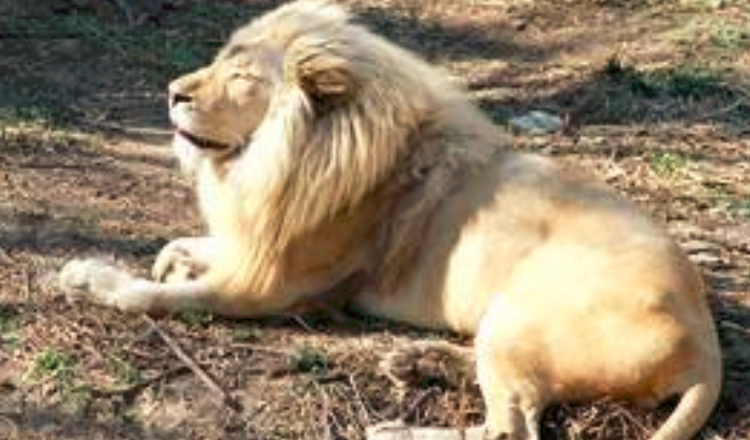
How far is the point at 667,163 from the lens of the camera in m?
6.88

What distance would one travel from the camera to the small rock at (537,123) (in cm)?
736

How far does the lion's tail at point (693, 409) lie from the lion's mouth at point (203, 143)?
1.53 meters

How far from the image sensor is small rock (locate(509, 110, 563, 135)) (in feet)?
24.1

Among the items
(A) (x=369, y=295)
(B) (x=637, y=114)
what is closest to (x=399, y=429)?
(A) (x=369, y=295)

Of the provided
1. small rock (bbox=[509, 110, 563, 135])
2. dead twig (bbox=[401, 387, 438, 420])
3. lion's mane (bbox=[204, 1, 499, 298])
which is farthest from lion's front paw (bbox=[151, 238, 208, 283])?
small rock (bbox=[509, 110, 563, 135])

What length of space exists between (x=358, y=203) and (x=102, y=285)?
0.79 m

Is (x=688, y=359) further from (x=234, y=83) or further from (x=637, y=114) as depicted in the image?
(x=637, y=114)

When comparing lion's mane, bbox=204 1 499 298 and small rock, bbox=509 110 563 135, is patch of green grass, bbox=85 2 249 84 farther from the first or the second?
lion's mane, bbox=204 1 499 298

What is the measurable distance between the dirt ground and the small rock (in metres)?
0.11

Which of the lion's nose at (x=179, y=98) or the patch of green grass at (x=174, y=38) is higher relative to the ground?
the lion's nose at (x=179, y=98)

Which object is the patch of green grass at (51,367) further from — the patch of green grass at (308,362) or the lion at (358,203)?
the patch of green grass at (308,362)

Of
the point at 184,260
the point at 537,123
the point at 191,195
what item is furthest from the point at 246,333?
the point at 537,123

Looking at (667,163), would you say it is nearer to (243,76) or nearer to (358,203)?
(358,203)

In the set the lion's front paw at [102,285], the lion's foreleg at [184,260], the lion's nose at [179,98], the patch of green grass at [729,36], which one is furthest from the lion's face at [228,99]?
the patch of green grass at [729,36]
